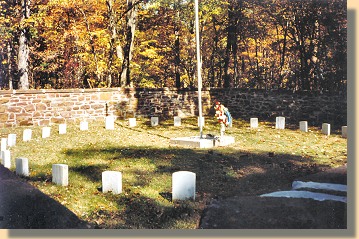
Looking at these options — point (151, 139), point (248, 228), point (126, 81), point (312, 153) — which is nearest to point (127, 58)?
point (126, 81)

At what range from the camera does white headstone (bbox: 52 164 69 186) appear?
22.1 feet

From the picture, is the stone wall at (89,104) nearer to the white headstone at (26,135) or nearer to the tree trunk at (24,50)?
the white headstone at (26,135)

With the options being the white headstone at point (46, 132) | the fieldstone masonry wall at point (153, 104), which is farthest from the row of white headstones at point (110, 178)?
the fieldstone masonry wall at point (153, 104)

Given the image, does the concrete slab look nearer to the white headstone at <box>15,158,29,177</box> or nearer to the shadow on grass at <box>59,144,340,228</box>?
the shadow on grass at <box>59,144,340,228</box>

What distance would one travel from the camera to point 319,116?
10734 mm

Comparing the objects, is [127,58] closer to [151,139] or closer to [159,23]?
[159,23]

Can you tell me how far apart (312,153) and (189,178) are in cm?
376

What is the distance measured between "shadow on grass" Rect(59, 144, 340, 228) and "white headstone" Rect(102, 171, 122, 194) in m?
0.15

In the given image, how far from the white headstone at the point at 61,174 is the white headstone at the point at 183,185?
6.30ft

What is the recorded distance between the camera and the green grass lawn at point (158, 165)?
19.2ft

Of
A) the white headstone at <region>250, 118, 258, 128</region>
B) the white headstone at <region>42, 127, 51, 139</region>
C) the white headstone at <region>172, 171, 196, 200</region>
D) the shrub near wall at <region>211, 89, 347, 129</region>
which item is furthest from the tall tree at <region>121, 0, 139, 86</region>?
the white headstone at <region>172, 171, 196, 200</region>

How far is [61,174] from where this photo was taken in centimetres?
677

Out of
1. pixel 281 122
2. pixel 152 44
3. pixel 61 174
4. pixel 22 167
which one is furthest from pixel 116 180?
pixel 152 44

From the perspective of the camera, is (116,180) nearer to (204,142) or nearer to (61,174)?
(61,174)
